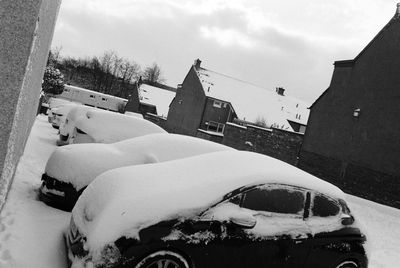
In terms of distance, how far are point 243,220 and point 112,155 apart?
3336 millimetres

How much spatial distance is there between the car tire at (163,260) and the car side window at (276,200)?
36.8 inches

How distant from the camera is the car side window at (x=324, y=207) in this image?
16.1 feet

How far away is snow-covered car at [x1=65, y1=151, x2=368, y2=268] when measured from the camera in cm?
405

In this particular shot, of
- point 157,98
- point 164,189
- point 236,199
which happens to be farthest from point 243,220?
point 157,98

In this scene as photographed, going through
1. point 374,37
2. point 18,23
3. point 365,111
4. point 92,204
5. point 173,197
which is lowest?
point 92,204

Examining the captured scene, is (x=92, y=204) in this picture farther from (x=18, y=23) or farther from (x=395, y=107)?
(x=395, y=107)

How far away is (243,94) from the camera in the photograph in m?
42.4

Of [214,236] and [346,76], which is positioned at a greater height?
[346,76]

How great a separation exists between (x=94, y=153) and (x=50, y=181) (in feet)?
2.85

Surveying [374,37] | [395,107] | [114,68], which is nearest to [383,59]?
[374,37]

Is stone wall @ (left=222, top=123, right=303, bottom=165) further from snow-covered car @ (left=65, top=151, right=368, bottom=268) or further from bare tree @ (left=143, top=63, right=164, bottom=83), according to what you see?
bare tree @ (left=143, top=63, right=164, bottom=83)

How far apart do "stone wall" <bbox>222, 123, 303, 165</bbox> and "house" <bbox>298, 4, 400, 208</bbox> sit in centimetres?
60

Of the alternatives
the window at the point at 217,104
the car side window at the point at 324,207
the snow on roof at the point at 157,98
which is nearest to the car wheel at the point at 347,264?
the car side window at the point at 324,207

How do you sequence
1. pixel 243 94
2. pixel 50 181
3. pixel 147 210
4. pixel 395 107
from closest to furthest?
pixel 147 210 < pixel 50 181 < pixel 395 107 < pixel 243 94
